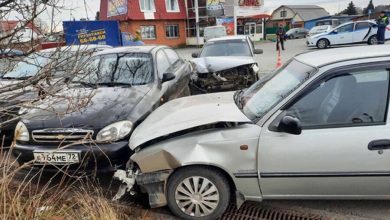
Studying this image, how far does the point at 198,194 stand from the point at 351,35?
21.8m

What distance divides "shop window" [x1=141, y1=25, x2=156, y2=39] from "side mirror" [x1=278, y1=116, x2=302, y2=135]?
3347cm

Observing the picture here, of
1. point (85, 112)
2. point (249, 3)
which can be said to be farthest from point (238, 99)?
point (249, 3)

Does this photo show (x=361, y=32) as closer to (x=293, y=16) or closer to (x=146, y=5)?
(x=146, y=5)

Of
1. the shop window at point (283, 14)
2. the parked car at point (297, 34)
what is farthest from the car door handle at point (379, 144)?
the shop window at point (283, 14)

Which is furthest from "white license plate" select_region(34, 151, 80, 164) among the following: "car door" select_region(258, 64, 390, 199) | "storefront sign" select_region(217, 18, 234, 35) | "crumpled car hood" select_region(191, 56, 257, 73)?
"storefront sign" select_region(217, 18, 234, 35)

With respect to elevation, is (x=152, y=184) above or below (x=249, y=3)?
below

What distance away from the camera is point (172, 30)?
3772cm

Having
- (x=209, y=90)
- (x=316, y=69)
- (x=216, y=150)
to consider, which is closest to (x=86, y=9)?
(x=216, y=150)

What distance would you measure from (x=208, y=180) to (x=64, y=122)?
1.81m

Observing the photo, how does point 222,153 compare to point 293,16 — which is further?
point 293,16

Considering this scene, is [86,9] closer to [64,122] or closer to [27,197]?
[64,122]

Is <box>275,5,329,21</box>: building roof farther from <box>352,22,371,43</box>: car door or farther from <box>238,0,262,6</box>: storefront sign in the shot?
<box>352,22,371,43</box>: car door

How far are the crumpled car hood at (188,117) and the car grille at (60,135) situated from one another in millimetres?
651

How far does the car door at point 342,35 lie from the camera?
71.9 feet
